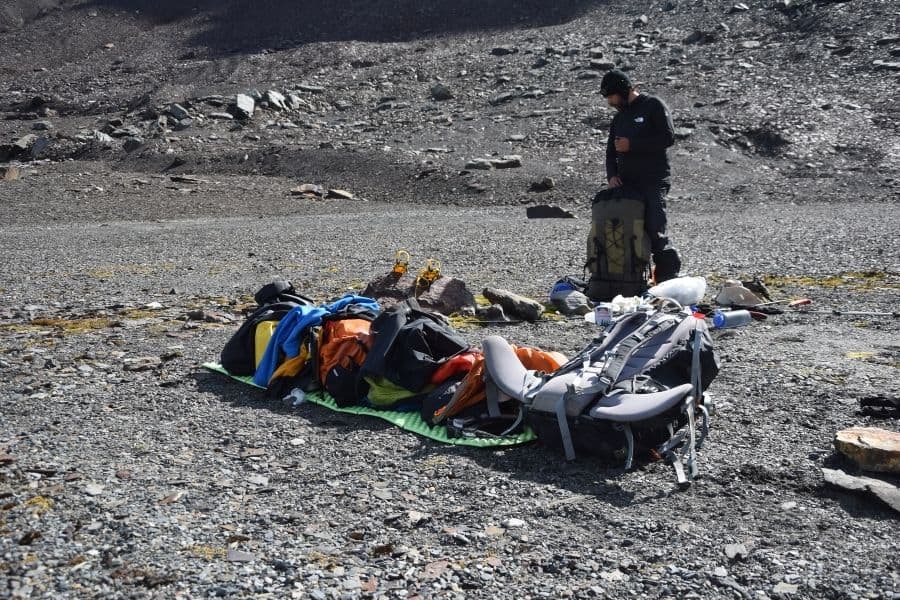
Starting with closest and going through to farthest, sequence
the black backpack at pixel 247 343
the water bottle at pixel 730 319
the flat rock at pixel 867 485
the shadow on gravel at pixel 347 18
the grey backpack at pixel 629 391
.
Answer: the flat rock at pixel 867 485 < the grey backpack at pixel 629 391 < the water bottle at pixel 730 319 < the black backpack at pixel 247 343 < the shadow on gravel at pixel 347 18

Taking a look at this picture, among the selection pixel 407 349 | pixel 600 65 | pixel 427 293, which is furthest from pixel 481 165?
pixel 407 349

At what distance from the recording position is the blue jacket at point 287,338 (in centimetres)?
606

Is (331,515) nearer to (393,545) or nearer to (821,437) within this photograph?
(393,545)

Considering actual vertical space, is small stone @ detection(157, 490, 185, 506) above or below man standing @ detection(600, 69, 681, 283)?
below

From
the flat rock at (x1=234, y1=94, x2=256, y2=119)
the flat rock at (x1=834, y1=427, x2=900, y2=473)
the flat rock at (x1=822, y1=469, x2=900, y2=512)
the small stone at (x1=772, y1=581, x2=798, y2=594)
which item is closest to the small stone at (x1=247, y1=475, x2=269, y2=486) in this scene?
the small stone at (x1=772, y1=581, x2=798, y2=594)

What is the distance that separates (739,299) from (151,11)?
37810 mm

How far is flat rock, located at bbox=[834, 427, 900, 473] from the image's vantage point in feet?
14.0

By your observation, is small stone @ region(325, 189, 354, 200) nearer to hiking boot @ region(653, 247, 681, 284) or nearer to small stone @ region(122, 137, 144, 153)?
small stone @ region(122, 137, 144, 153)

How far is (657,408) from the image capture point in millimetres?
4375

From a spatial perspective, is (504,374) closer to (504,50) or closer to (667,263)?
(667,263)

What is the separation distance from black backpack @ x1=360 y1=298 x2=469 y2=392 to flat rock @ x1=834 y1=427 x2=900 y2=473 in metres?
2.17

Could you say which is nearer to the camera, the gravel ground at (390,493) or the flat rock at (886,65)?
the gravel ground at (390,493)

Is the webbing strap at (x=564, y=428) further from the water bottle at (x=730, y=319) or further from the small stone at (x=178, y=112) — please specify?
the small stone at (x=178, y=112)

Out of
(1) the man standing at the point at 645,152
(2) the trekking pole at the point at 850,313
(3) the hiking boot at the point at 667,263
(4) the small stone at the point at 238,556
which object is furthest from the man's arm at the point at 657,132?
(4) the small stone at the point at 238,556
